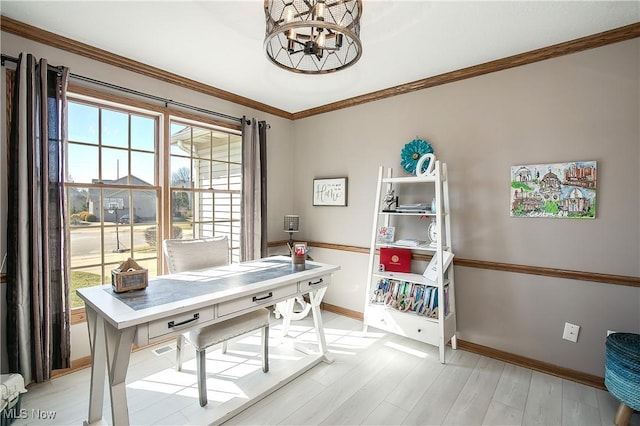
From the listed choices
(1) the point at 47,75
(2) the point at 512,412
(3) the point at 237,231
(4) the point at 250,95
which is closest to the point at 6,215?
(1) the point at 47,75

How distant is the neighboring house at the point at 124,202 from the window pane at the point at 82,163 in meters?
0.11

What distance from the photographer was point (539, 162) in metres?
2.35

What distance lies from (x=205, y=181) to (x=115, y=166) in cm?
84

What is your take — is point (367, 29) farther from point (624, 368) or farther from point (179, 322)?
point (624, 368)

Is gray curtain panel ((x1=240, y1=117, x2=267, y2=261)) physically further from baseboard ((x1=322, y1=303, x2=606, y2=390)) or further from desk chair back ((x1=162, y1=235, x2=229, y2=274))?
baseboard ((x1=322, y1=303, x2=606, y2=390))

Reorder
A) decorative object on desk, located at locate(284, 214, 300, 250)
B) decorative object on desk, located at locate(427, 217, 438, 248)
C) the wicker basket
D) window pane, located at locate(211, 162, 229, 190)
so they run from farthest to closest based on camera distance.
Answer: decorative object on desk, located at locate(284, 214, 300, 250) → window pane, located at locate(211, 162, 229, 190) → decorative object on desk, located at locate(427, 217, 438, 248) → the wicker basket

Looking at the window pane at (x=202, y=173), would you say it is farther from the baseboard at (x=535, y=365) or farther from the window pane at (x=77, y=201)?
the baseboard at (x=535, y=365)

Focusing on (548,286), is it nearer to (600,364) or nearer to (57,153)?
(600,364)

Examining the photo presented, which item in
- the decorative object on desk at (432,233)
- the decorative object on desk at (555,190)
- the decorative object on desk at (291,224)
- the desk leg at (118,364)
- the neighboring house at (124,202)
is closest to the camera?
the desk leg at (118,364)

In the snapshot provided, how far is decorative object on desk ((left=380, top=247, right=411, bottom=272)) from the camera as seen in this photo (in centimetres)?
297

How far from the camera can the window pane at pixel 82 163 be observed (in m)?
2.38

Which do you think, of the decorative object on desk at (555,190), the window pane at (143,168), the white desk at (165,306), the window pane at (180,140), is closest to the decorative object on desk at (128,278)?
the white desk at (165,306)

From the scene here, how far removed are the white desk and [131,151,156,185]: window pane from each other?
115 cm

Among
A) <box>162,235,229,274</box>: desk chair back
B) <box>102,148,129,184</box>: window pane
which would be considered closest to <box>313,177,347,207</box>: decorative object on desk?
<box>162,235,229,274</box>: desk chair back
